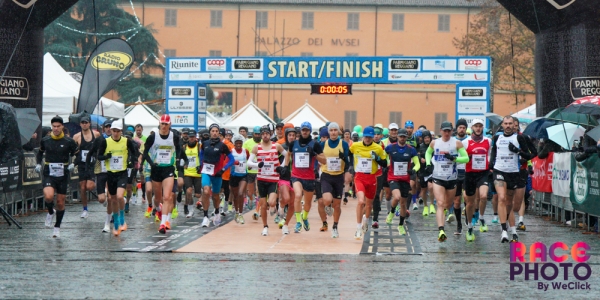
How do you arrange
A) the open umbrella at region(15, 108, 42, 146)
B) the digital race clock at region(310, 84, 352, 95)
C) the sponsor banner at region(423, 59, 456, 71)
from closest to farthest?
the open umbrella at region(15, 108, 42, 146)
the sponsor banner at region(423, 59, 456, 71)
the digital race clock at region(310, 84, 352, 95)

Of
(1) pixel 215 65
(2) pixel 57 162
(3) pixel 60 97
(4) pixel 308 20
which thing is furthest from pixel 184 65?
(4) pixel 308 20

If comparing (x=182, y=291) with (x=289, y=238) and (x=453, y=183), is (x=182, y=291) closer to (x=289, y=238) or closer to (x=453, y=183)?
(x=289, y=238)

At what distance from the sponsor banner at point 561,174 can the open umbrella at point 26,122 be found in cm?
1052

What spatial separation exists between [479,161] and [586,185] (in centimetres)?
265

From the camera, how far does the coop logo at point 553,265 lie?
33.1 feet

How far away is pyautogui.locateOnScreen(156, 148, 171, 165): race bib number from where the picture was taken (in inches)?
630

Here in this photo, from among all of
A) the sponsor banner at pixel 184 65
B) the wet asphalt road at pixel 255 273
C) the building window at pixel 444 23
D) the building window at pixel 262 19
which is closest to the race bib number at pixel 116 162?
the wet asphalt road at pixel 255 273

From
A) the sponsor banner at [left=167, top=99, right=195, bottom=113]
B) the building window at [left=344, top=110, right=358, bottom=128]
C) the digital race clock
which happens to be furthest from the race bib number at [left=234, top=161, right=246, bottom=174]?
the building window at [left=344, top=110, right=358, bottom=128]

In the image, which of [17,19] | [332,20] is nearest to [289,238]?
[17,19]

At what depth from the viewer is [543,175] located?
21109mm

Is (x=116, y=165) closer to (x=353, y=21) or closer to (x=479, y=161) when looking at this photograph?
(x=479, y=161)

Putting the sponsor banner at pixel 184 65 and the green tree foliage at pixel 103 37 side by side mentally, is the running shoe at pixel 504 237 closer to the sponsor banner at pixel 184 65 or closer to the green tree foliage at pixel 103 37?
the sponsor banner at pixel 184 65

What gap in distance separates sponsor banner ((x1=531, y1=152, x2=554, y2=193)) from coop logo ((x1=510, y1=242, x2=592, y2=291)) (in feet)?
20.9

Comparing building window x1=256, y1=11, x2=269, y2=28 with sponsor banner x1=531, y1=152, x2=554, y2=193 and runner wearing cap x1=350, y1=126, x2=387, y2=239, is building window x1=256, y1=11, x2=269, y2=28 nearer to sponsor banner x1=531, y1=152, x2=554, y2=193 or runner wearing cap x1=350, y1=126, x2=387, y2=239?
sponsor banner x1=531, y1=152, x2=554, y2=193
